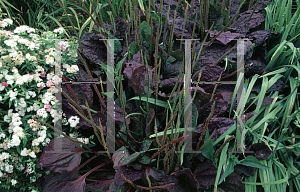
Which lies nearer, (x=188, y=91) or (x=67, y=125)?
(x=188, y=91)

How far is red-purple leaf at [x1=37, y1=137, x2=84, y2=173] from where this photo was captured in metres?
1.13

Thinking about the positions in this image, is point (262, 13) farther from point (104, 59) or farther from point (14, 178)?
point (14, 178)

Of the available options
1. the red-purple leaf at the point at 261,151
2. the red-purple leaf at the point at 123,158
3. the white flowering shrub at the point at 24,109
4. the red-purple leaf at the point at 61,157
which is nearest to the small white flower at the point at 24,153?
the white flowering shrub at the point at 24,109

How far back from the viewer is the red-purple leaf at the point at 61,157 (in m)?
1.13

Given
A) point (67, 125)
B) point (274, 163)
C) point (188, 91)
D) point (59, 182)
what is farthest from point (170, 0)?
point (59, 182)

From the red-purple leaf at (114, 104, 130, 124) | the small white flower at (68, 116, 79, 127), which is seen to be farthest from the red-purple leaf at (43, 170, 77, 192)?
the red-purple leaf at (114, 104, 130, 124)

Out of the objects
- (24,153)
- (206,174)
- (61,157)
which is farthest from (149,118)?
(24,153)

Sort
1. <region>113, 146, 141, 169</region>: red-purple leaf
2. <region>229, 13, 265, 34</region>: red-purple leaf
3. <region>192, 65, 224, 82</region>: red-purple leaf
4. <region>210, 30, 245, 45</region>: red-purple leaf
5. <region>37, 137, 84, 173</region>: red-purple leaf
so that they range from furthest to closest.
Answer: <region>229, 13, 265, 34</region>: red-purple leaf
<region>210, 30, 245, 45</region>: red-purple leaf
<region>192, 65, 224, 82</region>: red-purple leaf
<region>37, 137, 84, 173</region>: red-purple leaf
<region>113, 146, 141, 169</region>: red-purple leaf

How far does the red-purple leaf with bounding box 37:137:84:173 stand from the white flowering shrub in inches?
2.5

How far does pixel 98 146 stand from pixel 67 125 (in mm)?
219

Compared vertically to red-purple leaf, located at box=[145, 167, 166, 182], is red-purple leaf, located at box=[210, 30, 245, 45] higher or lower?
higher

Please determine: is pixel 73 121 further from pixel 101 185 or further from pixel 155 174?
pixel 155 174

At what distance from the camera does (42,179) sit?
4.40 feet

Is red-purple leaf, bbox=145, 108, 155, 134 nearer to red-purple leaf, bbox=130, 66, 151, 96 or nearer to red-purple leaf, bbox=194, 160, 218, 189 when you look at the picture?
red-purple leaf, bbox=130, 66, 151, 96
